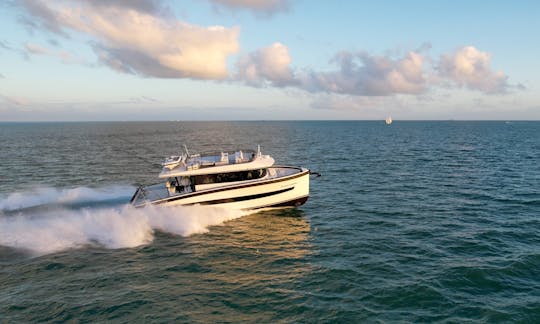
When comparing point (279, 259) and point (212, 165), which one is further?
point (212, 165)

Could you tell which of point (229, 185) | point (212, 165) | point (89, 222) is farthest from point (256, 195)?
point (89, 222)

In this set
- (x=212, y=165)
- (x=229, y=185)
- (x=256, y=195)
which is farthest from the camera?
(x=212, y=165)

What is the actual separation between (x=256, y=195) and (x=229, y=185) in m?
1.94

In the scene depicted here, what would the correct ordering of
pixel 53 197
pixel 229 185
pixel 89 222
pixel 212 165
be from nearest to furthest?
pixel 89 222
pixel 229 185
pixel 212 165
pixel 53 197

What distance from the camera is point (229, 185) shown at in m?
21.1

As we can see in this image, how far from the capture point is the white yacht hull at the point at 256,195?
2072 cm

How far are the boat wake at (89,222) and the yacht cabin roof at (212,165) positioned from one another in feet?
7.63

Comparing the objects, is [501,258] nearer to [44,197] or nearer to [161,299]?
[161,299]

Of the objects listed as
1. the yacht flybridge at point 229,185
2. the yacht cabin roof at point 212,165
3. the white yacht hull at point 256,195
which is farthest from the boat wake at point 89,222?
the yacht cabin roof at point 212,165

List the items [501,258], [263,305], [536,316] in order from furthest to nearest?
[501,258] < [263,305] < [536,316]

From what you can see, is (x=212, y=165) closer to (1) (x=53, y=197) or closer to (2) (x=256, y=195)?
(2) (x=256, y=195)

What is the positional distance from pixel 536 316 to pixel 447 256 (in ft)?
15.0

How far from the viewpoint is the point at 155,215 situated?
64.3ft

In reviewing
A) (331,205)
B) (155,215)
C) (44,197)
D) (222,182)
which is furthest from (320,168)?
(44,197)
